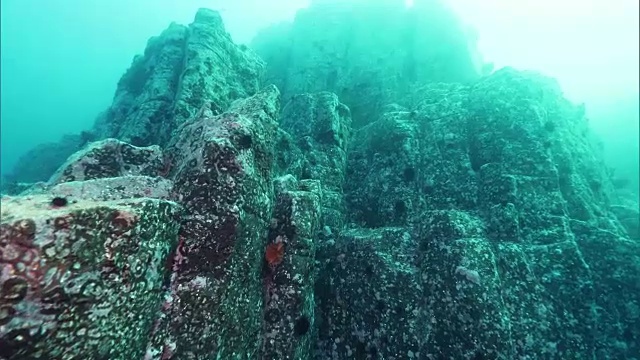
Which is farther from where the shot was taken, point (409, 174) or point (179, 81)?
point (179, 81)

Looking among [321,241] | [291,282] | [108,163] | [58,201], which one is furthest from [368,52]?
[58,201]

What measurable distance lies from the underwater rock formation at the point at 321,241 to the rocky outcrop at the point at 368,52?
15739 mm

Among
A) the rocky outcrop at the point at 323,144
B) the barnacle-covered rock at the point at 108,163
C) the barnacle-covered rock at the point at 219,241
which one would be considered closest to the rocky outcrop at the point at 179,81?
the barnacle-covered rock at the point at 108,163

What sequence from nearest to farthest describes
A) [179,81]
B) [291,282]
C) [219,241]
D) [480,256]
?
[219,241]
[291,282]
[480,256]
[179,81]

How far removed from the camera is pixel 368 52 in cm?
5134

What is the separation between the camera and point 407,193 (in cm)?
2272

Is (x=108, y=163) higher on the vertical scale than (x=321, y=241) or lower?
higher

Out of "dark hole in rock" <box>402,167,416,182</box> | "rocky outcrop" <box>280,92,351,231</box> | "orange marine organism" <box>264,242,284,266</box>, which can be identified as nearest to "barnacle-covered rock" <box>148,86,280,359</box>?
"orange marine organism" <box>264,242,284,266</box>

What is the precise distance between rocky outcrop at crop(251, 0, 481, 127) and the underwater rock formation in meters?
15.7

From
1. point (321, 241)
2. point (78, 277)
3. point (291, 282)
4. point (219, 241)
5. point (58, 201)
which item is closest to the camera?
point (78, 277)

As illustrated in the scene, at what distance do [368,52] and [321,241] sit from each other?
136 ft

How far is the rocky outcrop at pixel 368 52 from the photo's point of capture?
43.4 meters

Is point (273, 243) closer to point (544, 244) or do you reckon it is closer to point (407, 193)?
point (407, 193)

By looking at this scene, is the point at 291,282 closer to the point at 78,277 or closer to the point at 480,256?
the point at 78,277
